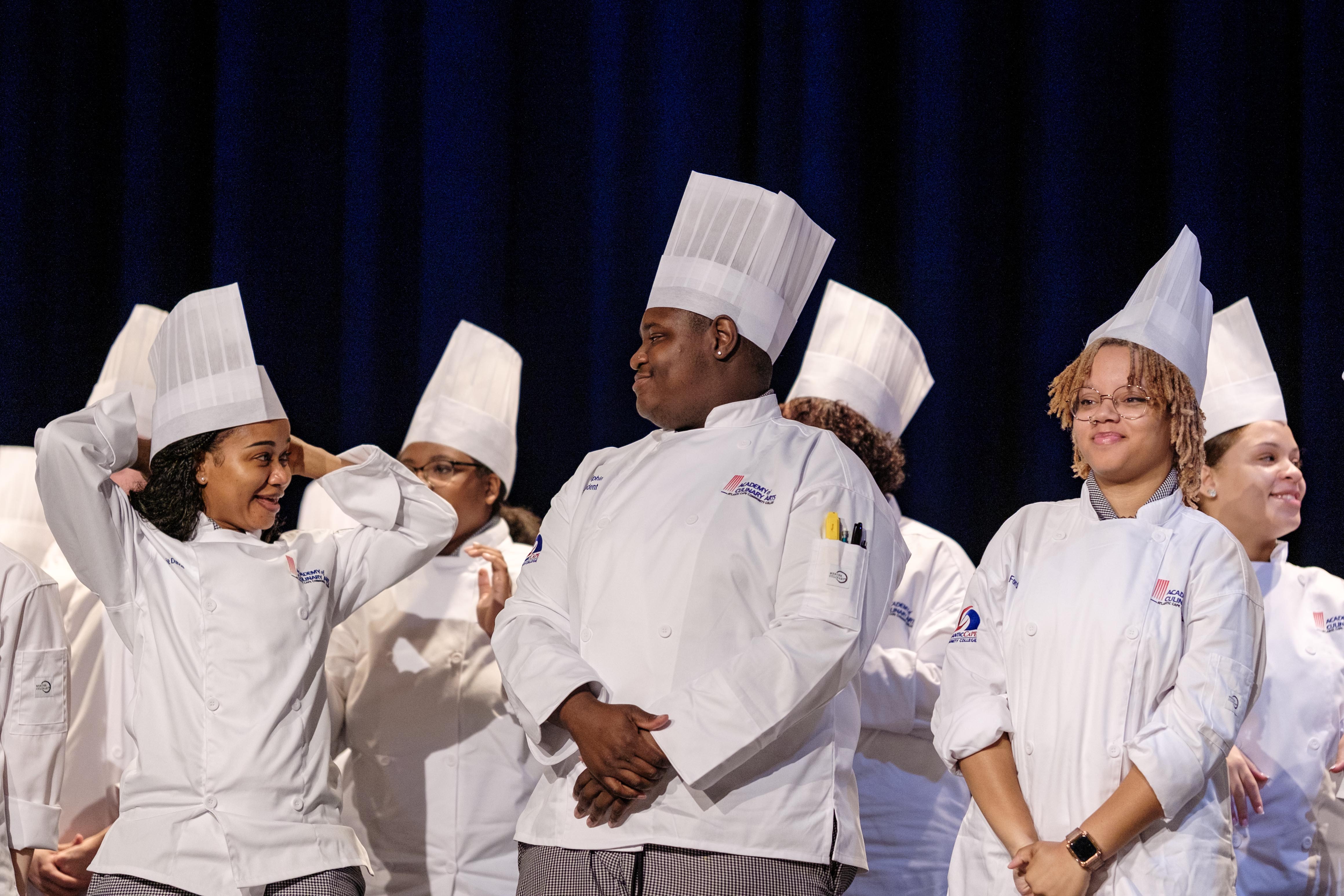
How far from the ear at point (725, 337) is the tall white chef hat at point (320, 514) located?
1.55 metres

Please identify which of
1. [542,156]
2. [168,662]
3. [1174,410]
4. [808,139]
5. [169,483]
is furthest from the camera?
[542,156]

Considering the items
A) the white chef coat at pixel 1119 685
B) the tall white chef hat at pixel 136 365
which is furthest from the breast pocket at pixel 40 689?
the white chef coat at pixel 1119 685

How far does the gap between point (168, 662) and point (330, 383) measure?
1.82 meters

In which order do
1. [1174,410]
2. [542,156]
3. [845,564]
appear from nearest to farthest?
[845,564] < [1174,410] < [542,156]

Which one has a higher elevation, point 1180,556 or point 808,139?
point 808,139

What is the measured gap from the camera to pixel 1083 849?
1.84 m

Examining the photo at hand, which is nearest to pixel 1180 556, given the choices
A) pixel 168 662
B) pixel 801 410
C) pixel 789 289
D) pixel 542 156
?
pixel 789 289

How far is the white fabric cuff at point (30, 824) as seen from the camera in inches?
98.6

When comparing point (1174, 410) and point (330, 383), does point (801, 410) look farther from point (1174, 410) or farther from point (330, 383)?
point (330, 383)

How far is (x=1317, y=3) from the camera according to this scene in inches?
136

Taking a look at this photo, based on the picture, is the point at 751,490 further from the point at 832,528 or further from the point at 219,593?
the point at 219,593

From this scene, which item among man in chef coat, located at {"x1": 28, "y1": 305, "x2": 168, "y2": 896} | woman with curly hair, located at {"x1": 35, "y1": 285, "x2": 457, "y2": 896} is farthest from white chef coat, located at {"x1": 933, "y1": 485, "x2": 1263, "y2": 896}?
man in chef coat, located at {"x1": 28, "y1": 305, "x2": 168, "y2": 896}

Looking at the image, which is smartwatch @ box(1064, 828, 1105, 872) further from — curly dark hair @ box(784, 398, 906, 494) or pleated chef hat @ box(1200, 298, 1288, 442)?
pleated chef hat @ box(1200, 298, 1288, 442)

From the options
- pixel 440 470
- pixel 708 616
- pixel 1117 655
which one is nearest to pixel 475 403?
pixel 440 470
